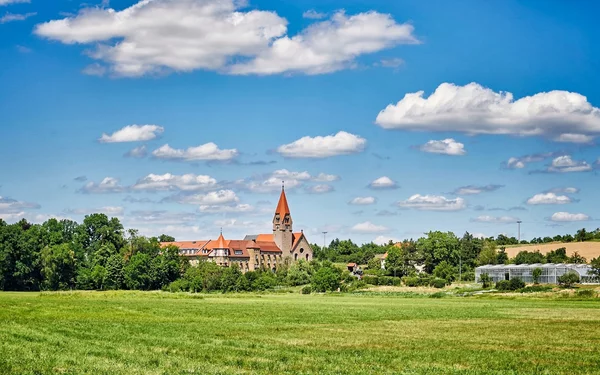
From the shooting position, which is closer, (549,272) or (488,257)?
(549,272)

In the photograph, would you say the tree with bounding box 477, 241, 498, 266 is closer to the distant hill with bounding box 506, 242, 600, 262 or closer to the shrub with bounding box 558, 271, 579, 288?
the distant hill with bounding box 506, 242, 600, 262

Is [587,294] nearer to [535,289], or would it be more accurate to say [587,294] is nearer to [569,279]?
[535,289]

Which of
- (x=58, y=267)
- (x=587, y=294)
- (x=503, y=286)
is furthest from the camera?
(x=58, y=267)

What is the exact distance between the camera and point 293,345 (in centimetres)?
3534

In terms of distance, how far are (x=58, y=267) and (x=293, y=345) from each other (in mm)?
120936

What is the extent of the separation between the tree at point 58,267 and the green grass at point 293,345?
92804 millimetres

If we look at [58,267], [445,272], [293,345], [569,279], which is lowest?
[293,345]

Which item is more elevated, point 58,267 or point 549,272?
point 58,267

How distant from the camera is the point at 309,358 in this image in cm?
2972

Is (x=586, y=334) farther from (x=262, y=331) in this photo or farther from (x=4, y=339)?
(x=4, y=339)

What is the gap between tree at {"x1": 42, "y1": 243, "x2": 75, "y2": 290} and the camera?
475 feet

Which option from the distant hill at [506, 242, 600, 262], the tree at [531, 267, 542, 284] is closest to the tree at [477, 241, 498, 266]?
the distant hill at [506, 242, 600, 262]

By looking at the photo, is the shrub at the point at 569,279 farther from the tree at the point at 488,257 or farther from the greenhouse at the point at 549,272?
the tree at the point at 488,257

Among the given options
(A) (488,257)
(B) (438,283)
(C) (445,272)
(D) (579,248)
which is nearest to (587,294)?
(B) (438,283)
